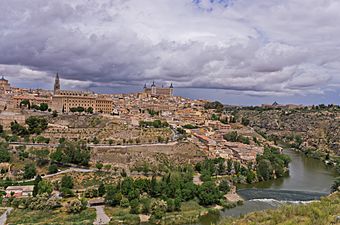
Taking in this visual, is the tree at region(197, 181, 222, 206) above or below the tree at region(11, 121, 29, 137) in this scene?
below

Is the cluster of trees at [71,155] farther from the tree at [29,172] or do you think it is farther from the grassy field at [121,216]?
the grassy field at [121,216]

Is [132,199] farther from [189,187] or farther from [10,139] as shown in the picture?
[10,139]

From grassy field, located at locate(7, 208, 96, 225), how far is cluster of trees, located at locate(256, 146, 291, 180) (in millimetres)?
16836

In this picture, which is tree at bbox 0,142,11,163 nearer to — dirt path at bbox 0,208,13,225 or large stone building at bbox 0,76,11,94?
dirt path at bbox 0,208,13,225

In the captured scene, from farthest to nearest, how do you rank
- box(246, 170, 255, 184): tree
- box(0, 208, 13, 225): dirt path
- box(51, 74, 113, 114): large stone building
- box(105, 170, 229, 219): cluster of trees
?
1. box(51, 74, 113, 114): large stone building
2. box(246, 170, 255, 184): tree
3. box(105, 170, 229, 219): cluster of trees
4. box(0, 208, 13, 225): dirt path

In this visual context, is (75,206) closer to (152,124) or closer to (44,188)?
(44,188)

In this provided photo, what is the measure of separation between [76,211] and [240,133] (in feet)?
107

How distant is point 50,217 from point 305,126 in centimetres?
5138

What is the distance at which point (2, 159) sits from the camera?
29125mm

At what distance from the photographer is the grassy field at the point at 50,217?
1939 centimetres

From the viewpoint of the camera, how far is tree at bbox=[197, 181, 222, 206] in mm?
23500

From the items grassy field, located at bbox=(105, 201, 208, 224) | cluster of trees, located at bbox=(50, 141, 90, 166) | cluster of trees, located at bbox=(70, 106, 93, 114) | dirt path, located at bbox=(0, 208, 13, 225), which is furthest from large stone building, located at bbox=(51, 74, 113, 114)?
grassy field, located at bbox=(105, 201, 208, 224)

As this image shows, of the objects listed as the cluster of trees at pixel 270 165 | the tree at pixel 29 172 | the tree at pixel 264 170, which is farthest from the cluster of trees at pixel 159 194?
the cluster of trees at pixel 270 165

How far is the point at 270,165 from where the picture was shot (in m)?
33.6
